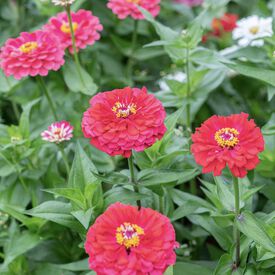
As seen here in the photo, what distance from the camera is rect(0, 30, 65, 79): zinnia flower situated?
1690mm

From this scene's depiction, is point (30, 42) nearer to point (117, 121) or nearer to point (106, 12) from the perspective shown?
point (117, 121)

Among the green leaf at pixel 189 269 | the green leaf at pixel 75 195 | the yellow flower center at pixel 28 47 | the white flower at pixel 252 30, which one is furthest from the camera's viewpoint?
the white flower at pixel 252 30

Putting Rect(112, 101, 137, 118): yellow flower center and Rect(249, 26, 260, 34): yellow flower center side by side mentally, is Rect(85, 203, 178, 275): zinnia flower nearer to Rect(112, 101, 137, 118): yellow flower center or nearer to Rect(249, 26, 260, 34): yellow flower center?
Rect(112, 101, 137, 118): yellow flower center

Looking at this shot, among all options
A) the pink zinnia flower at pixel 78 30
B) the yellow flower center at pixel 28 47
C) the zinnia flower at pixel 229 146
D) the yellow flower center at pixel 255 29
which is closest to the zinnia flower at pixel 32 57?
the yellow flower center at pixel 28 47

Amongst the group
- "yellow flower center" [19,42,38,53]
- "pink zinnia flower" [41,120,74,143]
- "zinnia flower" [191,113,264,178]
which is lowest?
"pink zinnia flower" [41,120,74,143]

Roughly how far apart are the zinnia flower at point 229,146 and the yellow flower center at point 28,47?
69cm

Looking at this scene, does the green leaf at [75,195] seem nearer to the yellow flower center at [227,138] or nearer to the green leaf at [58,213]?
the green leaf at [58,213]

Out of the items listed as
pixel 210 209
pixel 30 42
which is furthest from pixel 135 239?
pixel 30 42

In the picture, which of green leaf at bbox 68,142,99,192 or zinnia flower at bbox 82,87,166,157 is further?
green leaf at bbox 68,142,99,192

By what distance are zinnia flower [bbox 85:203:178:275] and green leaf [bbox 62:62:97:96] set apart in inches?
30.4

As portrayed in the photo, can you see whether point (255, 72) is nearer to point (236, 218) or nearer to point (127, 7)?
point (236, 218)

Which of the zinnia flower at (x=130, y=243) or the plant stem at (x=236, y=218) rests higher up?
the zinnia flower at (x=130, y=243)

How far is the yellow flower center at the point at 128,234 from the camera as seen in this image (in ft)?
3.69

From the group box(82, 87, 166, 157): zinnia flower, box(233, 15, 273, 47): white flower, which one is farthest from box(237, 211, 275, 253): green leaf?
box(233, 15, 273, 47): white flower
